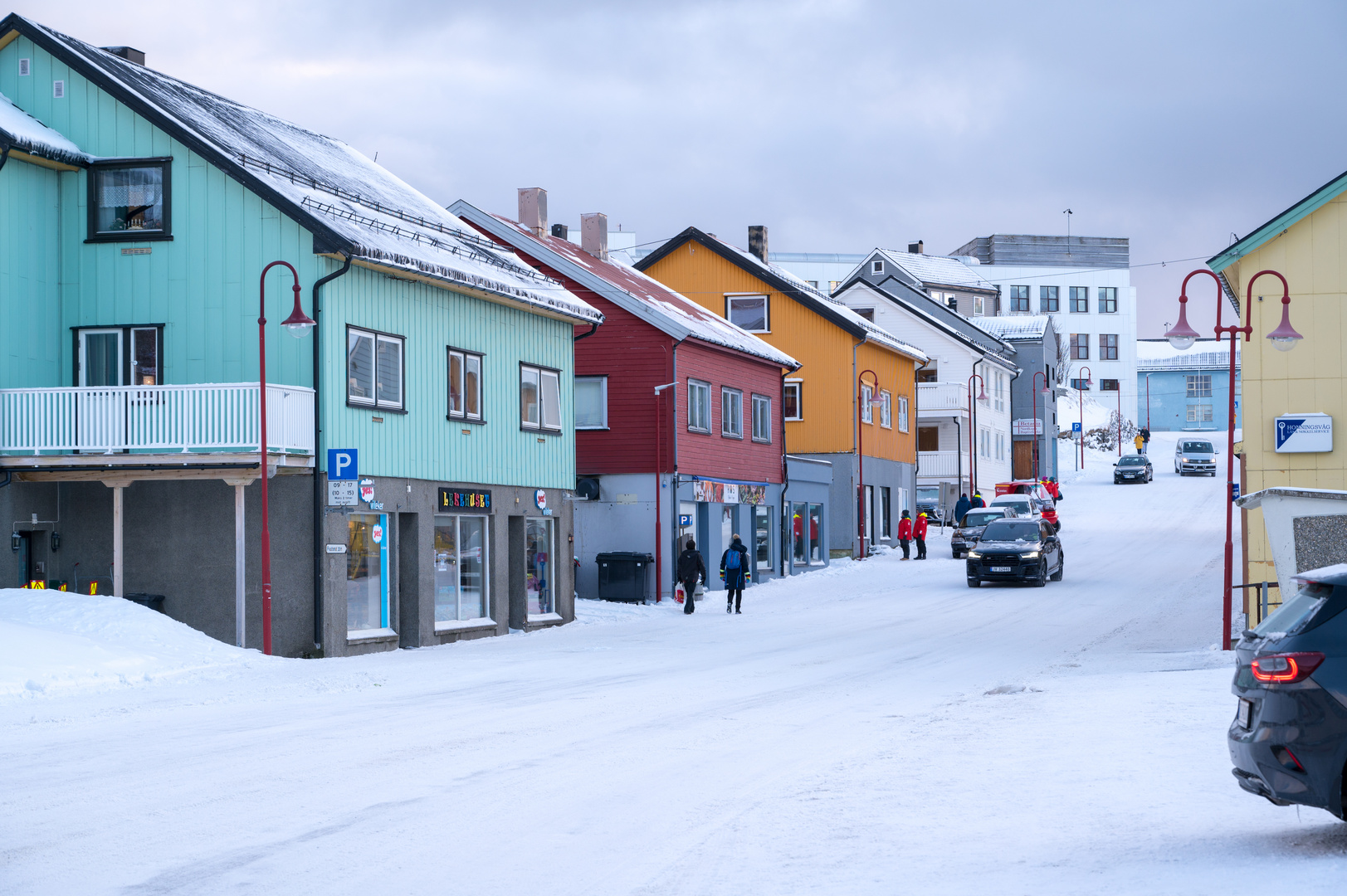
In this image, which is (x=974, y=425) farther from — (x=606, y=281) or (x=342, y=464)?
(x=342, y=464)

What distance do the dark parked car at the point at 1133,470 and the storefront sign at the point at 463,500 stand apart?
5515 cm

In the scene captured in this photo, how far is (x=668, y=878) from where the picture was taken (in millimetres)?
7875

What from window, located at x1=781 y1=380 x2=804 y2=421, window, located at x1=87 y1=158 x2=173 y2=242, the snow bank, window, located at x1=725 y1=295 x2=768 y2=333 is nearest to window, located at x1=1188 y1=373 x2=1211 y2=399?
window, located at x1=781 y1=380 x2=804 y2=421

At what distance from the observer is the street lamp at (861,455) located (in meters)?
49.9

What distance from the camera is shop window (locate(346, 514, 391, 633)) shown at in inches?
950

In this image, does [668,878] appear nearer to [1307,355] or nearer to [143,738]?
[143,738]

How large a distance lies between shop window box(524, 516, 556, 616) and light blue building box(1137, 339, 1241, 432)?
8862 cm

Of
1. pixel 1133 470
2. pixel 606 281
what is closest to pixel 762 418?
pixel 606 281

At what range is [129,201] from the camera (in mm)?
25047

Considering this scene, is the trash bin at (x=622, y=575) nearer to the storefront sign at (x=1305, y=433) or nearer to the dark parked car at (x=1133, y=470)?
the storefront sign at (x=1305, y=433)

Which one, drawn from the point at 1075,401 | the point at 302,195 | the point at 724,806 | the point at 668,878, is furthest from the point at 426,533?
the point at 1075,401

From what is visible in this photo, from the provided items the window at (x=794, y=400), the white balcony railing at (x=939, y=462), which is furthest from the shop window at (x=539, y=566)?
the white balcony railing at (x=939, y=462)

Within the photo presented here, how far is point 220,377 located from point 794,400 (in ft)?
99.0

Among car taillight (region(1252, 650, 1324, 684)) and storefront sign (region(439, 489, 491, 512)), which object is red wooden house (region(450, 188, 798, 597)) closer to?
storefront sign (region(439, 489, 491, 512))
